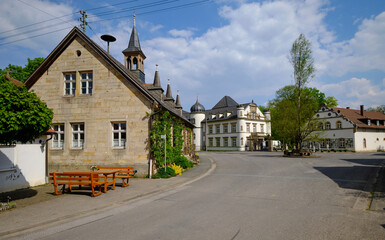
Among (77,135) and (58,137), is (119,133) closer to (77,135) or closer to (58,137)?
(77,135)

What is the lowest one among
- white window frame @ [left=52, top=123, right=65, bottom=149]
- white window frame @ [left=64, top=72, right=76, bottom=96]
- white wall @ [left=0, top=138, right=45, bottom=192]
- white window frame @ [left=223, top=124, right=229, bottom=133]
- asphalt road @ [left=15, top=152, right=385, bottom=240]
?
asphalt road @ [left=15, top=152, right=385, bottom=240]

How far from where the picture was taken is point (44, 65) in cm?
1593

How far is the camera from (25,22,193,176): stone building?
1441 cm

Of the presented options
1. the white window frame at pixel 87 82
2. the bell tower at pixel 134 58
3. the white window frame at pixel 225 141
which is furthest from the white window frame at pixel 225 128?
the white window frame at pixel 87 82

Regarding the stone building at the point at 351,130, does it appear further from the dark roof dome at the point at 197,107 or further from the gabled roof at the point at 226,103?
the dark roof dome at the point at 197,107

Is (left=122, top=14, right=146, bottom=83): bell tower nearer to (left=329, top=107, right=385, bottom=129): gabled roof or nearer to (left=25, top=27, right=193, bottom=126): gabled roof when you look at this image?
(left=25, top=27, right=193, bottom=126): gabled roof

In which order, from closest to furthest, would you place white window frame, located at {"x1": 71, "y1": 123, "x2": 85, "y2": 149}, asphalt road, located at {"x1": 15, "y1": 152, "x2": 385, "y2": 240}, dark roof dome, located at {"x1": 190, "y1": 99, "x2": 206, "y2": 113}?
1. asphalt road, located at {"x1": 15, "y1": 152, "x2": 385, "y2": 240}
2. white window frame, located at {"x1": 71, "y1": 123, "x2": 85, "y2": 149}
3. dark roof dome, located at {"x1": 190, "y1": 99, "x2": 206, "y2": 113}

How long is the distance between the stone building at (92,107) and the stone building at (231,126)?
41335mm

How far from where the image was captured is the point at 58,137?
15.8 m

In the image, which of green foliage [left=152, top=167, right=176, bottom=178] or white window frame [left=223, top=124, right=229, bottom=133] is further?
white window frame [left=223, top=124, right=229, bottom=133]

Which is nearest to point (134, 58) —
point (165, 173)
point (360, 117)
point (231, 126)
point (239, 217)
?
point (165, 173)

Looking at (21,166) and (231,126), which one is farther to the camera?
(231,126)

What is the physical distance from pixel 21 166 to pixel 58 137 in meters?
4.52

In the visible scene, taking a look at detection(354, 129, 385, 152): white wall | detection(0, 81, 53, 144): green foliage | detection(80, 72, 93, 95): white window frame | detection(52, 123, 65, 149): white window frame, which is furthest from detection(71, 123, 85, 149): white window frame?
detection(354, 129, 385, 152): white wall
